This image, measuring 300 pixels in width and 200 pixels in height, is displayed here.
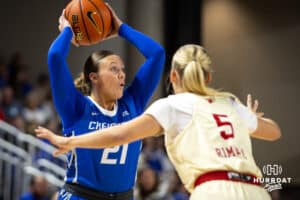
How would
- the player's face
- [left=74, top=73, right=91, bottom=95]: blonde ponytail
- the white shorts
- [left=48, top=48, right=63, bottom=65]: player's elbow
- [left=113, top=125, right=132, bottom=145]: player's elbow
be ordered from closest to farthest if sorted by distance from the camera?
the white shorts
[left=113, top=125, right=132, bottom=145]: player's elbow
[left=48, top=48, right=63, bottom=65]: player's elbow
the player's face
[left=74, top=73, right=91, bottom=95]: blonde ponytail

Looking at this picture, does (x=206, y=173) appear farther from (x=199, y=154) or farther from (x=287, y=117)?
(x=287, y=117)

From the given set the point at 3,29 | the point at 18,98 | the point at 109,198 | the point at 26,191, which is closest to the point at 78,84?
the point at 109,198

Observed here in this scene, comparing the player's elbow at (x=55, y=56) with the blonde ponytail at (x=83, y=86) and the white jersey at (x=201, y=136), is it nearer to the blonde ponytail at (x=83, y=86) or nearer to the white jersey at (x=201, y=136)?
the blonde ponytail at (x=83, y=86)

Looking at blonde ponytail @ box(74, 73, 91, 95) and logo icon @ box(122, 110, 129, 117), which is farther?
blonde ponytail @ box(74, 73, 91, 95)

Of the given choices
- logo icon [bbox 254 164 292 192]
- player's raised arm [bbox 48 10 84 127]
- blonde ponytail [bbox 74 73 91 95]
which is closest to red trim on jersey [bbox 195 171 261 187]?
player's raised arm [bbox 48 10 84 127]

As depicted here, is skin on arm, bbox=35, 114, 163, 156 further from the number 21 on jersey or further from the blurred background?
the blurred background

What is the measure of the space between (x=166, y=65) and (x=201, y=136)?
410 cm

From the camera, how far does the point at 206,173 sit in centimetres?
251

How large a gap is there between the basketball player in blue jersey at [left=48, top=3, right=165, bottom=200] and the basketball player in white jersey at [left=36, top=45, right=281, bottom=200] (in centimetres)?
60

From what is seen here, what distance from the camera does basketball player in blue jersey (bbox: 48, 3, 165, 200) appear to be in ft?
10.6

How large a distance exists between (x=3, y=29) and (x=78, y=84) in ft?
22.2

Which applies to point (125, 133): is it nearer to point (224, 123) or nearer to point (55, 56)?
point (224, 123)

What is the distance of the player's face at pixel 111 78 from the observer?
11.2 feet

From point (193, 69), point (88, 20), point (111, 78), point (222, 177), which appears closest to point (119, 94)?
point (111, 78)
